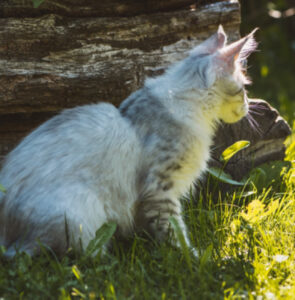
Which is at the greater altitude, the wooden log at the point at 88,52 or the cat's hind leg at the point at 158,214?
the wooden log at the point at 88,52

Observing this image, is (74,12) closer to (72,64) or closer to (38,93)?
(72,64)

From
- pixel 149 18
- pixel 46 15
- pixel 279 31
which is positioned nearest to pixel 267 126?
pixel 149 18

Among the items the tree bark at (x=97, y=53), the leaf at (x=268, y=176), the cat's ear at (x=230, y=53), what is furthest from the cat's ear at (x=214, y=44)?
the leaf at (x=268, y=176)

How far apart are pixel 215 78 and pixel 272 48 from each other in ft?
16.9

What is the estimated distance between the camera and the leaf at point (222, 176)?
330 cm

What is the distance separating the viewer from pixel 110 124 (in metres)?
2.80

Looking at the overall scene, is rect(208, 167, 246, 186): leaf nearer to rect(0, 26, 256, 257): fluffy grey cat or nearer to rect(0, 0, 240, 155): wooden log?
rect(0, 26, 256, 257): fluffy grey cat

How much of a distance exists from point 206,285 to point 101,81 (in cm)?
170

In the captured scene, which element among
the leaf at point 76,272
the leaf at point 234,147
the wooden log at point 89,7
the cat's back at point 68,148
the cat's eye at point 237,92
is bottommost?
the leaf at point 76,272

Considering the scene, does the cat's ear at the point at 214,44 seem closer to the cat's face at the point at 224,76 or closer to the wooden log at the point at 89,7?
the cat's face at the point at 224,76

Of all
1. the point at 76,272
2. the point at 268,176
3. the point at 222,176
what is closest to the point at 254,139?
the point at 268,176

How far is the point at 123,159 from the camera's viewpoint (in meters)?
2.71

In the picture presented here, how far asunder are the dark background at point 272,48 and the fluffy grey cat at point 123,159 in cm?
344

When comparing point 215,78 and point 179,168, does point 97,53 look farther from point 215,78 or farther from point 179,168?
point 179,168
